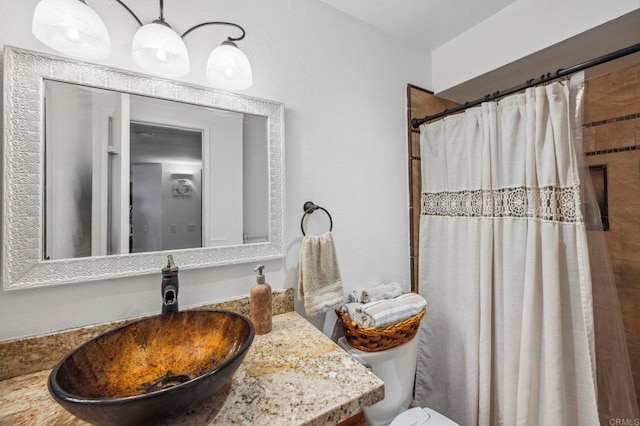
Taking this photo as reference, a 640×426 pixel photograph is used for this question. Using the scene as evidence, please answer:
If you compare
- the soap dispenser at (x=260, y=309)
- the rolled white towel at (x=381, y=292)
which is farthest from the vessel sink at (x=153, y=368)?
the rolled white towel at (x=381, y=292)

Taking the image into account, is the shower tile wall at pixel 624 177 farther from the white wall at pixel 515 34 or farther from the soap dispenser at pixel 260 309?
the soap dispenser at pixel 260 309

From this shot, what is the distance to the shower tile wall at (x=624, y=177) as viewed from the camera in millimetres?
1517

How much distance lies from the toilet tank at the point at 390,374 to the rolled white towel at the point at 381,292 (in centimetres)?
23

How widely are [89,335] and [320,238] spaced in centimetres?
87

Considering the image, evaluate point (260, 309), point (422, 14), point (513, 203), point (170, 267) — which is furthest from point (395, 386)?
point (422, 14)

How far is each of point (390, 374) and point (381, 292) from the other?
37cm

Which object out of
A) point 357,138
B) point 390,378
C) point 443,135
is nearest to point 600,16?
point 443,135

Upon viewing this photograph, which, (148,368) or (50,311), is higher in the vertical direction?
(50,311)

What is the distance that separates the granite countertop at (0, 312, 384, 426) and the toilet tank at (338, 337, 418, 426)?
41cm

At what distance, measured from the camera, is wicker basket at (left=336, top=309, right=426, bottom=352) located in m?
1.17

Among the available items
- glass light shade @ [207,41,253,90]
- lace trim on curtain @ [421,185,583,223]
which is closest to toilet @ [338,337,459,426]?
lace trim on curtain @ [421,185,583,223]

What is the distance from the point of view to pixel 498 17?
56.9 inches

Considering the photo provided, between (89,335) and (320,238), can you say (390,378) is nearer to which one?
(320,238)
